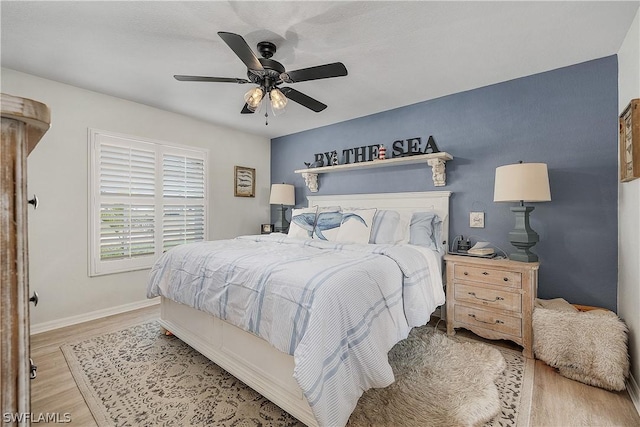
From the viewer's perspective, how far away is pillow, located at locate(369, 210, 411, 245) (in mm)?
2861

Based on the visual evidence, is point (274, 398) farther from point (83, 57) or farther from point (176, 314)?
point (83, 57)

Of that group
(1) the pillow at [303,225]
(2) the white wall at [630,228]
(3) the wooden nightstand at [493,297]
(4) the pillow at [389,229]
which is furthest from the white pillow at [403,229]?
(2) the white wall at [630,228]

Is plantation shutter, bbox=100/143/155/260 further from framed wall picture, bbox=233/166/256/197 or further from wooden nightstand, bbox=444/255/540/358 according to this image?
wooden nightstand, bbox=444/255/540/358

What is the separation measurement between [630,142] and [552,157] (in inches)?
29.1

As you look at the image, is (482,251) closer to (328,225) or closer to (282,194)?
(328,225)

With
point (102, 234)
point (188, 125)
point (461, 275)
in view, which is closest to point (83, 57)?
point (188, 125)

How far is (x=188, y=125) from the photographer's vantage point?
3912 millimetres

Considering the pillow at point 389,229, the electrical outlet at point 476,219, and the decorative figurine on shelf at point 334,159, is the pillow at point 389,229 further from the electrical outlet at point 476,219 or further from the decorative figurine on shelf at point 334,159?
the decorative figurine on shelf at point 334,159

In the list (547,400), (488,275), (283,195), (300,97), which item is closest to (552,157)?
(488,275)

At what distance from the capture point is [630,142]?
1.84 meters

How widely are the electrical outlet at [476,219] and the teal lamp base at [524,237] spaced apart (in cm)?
46

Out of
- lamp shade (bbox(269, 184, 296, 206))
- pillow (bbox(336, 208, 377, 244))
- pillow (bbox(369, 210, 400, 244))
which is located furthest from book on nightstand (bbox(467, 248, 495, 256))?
lamp shade (bbox(269, 184, 296, 206))

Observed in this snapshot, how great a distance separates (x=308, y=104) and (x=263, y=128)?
2.14m

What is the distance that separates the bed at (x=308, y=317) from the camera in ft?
4.56
